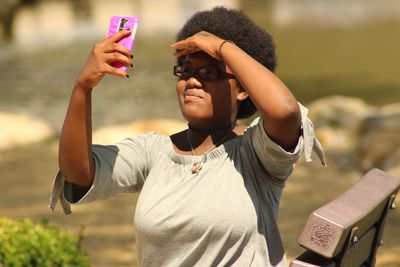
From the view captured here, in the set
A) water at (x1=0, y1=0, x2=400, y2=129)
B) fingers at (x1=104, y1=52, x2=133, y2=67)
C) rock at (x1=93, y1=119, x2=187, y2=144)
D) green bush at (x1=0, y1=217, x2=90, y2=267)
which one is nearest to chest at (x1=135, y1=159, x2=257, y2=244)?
fingers at (x1=104, y1=52, x2=133, y2=67)

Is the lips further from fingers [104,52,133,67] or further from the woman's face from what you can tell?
fingers [104,52,133,67]

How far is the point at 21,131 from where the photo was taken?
12992 millimetres

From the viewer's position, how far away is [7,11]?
123 feet

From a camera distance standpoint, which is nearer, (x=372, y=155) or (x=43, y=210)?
(x=43, y=210)

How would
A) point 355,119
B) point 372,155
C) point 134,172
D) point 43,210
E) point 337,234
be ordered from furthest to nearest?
1. point 355,119
2. point 372,155
3. point 43,210
4. point 134,172
5. point 337,234

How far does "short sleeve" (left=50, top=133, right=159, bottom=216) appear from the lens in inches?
127

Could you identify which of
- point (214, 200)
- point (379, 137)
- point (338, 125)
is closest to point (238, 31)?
point (214, 200)

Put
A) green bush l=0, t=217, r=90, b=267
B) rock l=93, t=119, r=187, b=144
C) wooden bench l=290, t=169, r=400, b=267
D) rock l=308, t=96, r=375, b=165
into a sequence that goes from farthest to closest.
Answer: rock l=308, t=96, r=375, b=165, rock l=93, t=119, r=187, b=144, green bush l=0, t=217, r=90, b=267, wooden bench l=290, t=169, r=400, b=267

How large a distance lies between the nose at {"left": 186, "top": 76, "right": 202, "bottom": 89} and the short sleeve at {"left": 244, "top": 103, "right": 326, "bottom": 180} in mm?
246

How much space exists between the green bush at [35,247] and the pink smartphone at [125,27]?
5.46 feet

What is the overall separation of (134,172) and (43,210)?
5747mm

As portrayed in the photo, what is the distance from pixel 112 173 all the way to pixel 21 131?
10001 mm

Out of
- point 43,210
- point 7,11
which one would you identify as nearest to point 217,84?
point 43,210

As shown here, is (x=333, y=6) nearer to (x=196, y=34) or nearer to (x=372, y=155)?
(x=372, y=155)
